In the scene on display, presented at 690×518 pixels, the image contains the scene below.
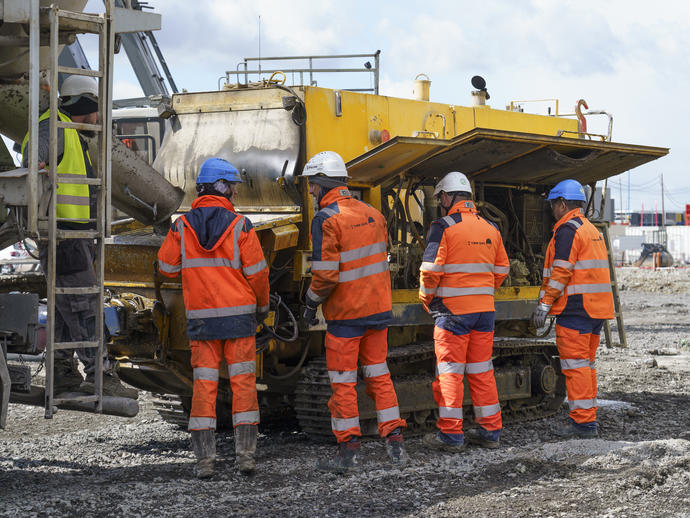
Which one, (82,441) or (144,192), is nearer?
(144,192)

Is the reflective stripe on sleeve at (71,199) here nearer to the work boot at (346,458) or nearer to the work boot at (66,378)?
the work boot at (66,378)

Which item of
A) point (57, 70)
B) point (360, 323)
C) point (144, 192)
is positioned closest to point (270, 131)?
point (144, 192)

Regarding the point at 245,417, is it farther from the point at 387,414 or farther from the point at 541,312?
the point at 541,312

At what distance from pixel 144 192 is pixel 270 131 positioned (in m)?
1.48

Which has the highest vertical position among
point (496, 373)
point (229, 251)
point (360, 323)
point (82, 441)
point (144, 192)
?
point (144, 192)

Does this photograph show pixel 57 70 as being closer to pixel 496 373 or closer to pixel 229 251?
pixel 229 251

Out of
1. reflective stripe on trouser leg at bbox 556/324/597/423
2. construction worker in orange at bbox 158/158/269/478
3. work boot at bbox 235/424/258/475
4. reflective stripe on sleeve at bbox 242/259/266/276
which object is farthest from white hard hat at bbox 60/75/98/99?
reflective stripe on trouser leg at bbox 556/324/597/423

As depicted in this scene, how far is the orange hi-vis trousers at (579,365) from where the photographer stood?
6848 millimetres

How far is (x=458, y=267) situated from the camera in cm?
639

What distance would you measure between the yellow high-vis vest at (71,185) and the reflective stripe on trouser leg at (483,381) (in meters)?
2.88

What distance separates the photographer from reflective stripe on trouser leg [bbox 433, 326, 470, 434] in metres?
6.32

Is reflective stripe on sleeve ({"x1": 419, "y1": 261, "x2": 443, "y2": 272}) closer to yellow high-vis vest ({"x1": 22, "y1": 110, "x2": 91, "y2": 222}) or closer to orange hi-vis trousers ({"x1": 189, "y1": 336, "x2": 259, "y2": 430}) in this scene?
orange hi-vis trousers ({"x1": 189, "y1": 336, "x2": 259, "y2": 430})

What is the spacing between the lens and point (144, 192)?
19.7ft

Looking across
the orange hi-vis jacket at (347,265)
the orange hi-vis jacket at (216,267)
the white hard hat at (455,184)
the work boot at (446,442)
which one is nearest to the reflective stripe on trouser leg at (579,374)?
the work boot at (446,442)
